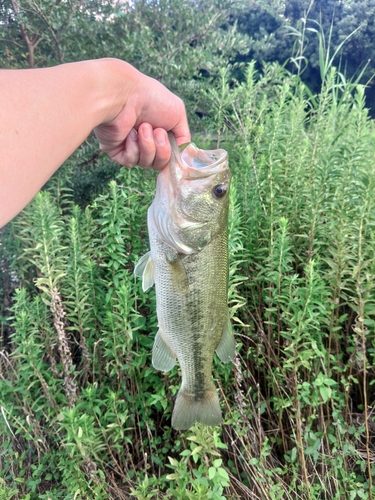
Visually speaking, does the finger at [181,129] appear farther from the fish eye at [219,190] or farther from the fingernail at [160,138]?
the fish eye at [219,190]

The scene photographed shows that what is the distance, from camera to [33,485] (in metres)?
1.82

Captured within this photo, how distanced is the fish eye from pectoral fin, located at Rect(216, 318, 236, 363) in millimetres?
514

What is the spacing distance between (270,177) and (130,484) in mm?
1741

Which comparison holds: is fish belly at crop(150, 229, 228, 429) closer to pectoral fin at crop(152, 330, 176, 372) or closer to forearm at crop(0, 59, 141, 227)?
pectoral fin at crop(152, 330, 176, 372)

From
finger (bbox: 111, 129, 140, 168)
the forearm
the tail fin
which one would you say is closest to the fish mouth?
finger (bbox: 111, 129, 140, 168)

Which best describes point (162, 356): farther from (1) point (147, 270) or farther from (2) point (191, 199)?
(2) point (191, 199)

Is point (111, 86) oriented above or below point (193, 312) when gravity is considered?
above

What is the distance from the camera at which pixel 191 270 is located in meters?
1.53

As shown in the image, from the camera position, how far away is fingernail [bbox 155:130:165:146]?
145 cm

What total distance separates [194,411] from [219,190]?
873 mm

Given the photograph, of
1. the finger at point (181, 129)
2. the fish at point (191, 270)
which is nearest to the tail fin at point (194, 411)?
the fish at point (191, 270)

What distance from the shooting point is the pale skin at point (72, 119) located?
911mm

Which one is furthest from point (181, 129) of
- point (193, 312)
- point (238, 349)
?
point (238, 349)

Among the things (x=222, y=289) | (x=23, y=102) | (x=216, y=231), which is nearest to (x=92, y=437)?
(x=222, y=289)
